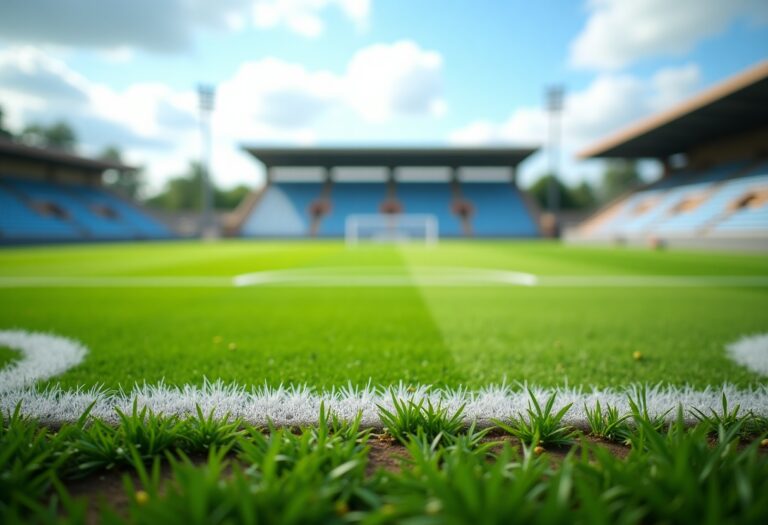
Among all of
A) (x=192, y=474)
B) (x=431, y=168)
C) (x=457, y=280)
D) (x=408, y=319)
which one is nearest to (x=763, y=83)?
(x=457, y=280)

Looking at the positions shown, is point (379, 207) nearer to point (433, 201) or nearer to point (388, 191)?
point (388, 191)

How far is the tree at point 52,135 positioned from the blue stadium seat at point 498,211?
188 ft

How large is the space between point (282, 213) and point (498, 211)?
2138cm

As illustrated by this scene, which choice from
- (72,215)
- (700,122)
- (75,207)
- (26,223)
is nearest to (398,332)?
(700,122)

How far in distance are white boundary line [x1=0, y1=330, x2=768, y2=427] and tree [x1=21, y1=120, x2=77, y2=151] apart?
7006cm

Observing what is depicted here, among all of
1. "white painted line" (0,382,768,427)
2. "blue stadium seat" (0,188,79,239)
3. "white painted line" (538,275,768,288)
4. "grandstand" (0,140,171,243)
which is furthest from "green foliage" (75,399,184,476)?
"blue stadium seat" (0,188,79,239)

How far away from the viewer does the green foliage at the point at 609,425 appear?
159cm

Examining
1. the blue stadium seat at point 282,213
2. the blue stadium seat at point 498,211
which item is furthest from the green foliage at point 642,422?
the blue stadium seat at point 282,213

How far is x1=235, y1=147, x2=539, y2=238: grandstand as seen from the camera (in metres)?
36.3

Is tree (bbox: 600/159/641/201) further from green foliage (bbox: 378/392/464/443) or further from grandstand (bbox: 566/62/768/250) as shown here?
green foliage (bbox: 378/392/464/443)

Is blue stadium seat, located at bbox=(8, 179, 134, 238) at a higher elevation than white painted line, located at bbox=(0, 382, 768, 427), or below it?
higher

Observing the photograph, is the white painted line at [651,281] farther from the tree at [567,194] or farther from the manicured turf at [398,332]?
the tree at [567,194]

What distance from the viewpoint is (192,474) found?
1.01 m

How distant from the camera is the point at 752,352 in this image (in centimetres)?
289
